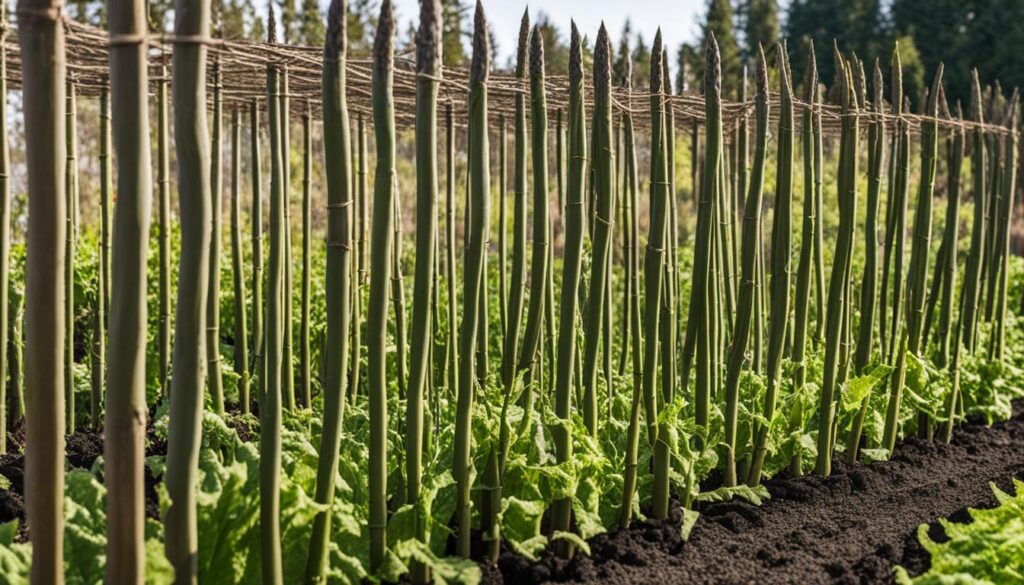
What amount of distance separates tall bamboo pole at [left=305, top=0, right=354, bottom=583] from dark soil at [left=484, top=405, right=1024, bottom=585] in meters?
0.47

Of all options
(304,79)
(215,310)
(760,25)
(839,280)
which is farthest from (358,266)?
(760,25)

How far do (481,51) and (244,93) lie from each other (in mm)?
1747

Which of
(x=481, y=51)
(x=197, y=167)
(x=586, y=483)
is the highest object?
(x=481, y=51)

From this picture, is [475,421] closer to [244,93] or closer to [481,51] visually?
[481,51]

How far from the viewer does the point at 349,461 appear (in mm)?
2438

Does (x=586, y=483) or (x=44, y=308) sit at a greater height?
(x=44, y=308)

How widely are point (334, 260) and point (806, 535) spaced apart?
1586 millimetres

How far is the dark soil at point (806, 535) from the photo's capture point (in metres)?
2.40

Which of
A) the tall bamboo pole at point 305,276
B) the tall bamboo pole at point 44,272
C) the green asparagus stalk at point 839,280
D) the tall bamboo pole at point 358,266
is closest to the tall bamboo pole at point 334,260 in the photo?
the tall bamboo pole at point 44,272

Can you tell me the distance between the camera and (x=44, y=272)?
1.63 meters

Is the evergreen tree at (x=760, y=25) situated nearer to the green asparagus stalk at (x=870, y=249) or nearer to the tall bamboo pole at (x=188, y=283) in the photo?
the green asparagus stalk at (x=870, y=249)

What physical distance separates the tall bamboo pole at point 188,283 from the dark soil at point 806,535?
0.77 metres

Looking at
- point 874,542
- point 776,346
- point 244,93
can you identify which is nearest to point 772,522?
point 874,542

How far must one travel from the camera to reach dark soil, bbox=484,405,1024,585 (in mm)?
2398
